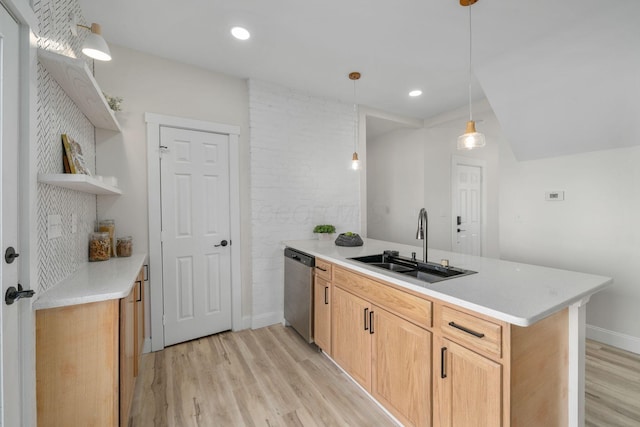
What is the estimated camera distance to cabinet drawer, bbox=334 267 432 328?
1.41 meters

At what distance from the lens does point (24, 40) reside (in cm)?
113

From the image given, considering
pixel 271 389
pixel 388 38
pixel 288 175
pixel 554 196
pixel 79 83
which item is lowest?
pixel 271 389

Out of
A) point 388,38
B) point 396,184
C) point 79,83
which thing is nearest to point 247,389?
point 79,83

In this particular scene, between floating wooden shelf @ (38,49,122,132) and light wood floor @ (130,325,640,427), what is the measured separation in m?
2.02

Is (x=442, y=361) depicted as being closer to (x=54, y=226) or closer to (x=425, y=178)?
(x=54, y=226)

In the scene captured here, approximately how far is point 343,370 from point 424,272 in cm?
99

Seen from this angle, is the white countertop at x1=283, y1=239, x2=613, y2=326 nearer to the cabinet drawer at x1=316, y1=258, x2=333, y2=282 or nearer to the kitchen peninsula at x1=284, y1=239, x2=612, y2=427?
the kitchen peninsula at x1=284, y1=239, x2=612, y2=427

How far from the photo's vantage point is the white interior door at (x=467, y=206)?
182 inches

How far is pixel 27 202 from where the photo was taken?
1.14m

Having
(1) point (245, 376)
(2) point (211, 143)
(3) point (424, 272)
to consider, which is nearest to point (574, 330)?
(3) point (424, 272)

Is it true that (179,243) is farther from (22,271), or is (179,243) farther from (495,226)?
(495,226)

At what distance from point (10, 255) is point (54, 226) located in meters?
0.47

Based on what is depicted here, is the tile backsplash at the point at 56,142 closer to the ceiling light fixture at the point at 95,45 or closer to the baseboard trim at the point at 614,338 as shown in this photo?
the ceiling light fixture at the point at 95,45

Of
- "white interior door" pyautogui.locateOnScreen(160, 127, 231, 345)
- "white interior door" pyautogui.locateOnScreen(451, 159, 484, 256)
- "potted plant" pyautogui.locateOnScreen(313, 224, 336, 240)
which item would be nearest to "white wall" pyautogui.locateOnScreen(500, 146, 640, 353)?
"white interior door" pyautogui.locateOnScreen(451, 159, 484, 256)
